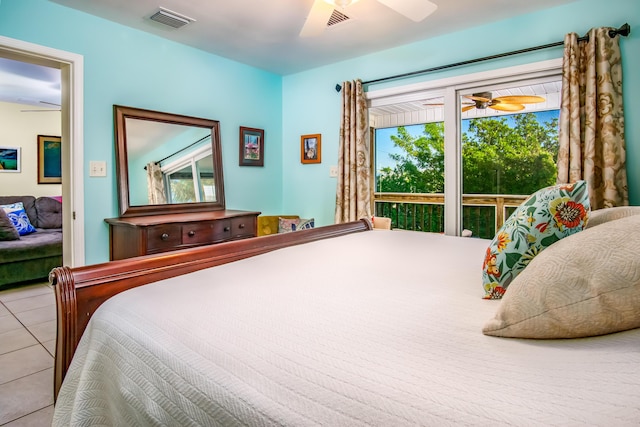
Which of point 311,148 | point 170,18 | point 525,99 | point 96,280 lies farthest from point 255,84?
point 96,280

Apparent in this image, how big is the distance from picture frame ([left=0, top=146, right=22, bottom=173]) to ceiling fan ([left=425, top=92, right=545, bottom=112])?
6009mm

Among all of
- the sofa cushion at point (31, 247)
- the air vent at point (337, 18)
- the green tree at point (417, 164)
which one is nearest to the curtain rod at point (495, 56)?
the green tree at point (417, 164)

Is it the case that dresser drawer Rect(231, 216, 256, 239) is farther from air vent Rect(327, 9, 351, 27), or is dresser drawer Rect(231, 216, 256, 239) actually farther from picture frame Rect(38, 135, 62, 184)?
picture frame Rect(38, 135, 62, 184)

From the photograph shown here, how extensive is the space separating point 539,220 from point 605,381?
1.82 ft

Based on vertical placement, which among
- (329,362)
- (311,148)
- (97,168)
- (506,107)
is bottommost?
(329,362)

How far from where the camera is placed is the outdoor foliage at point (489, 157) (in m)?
2.96

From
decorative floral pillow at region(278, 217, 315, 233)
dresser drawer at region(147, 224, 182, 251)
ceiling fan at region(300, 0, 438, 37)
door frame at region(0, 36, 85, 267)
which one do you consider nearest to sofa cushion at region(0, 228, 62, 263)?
door frame at region(0, 36, 85, 267)

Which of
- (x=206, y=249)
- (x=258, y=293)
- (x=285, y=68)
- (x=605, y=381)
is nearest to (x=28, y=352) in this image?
(x=206, y=249)

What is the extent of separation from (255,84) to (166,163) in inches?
54.9

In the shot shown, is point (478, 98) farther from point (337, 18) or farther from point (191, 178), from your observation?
point (191, 178)

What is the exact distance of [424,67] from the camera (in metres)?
3.27

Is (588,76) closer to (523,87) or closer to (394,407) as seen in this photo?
(523,87)

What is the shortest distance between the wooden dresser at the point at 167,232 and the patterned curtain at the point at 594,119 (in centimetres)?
256

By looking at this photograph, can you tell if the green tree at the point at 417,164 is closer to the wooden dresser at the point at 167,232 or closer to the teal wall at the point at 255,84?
the teal wall at the point at 255,84
